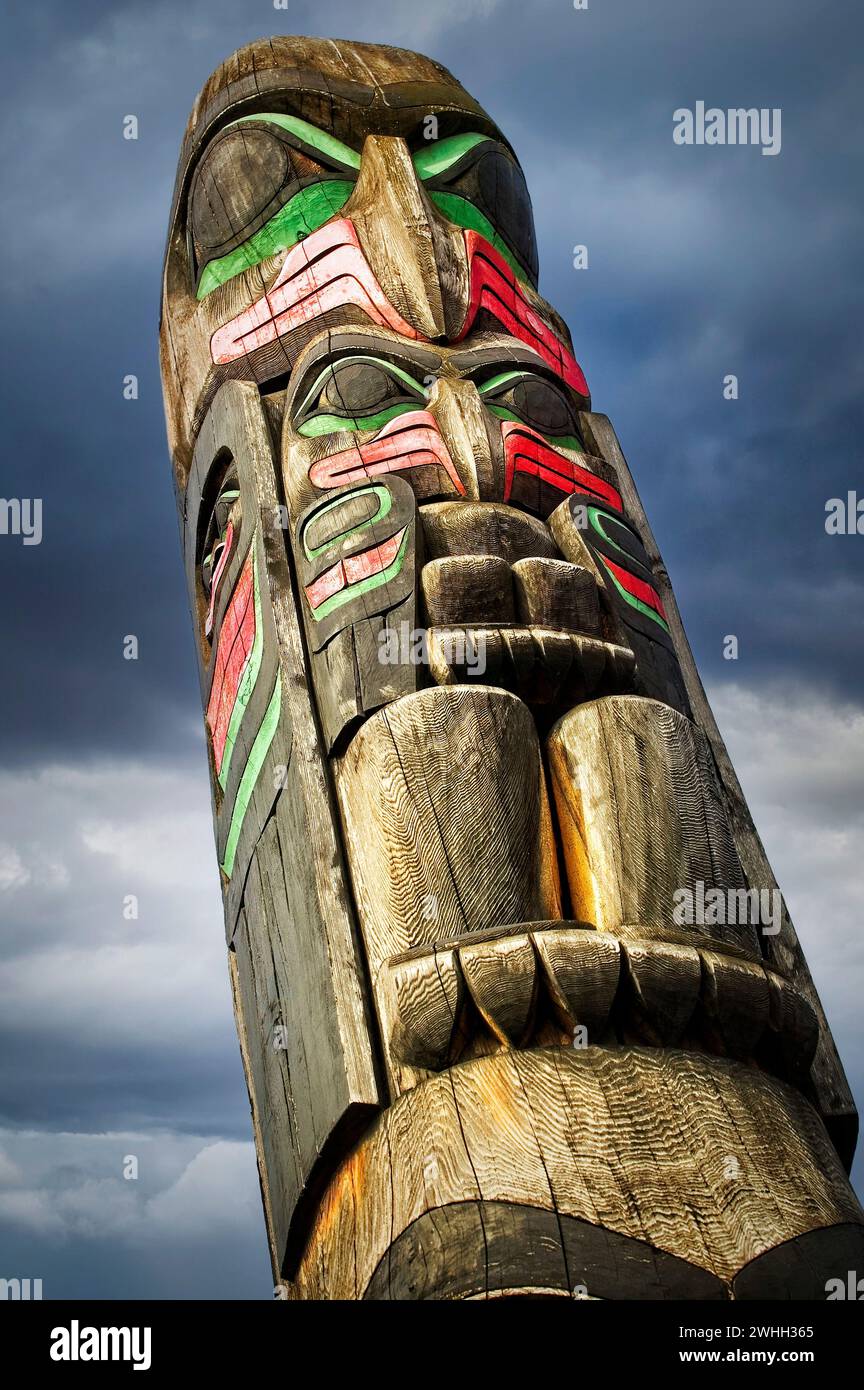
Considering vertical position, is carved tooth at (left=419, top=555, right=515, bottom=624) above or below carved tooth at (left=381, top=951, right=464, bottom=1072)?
above

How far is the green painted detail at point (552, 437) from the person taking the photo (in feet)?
14.8

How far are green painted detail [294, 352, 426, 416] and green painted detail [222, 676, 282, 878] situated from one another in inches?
44.2

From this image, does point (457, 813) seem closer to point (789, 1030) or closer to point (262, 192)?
point (789, 1030)

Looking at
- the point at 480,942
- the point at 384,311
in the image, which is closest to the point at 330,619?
the point at 480,942

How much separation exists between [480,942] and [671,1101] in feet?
1.53

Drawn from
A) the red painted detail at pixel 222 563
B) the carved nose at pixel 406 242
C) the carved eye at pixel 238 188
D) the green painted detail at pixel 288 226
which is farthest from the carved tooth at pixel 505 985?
the carved eye at pixel 238 188

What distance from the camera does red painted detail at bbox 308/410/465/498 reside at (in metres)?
4.06

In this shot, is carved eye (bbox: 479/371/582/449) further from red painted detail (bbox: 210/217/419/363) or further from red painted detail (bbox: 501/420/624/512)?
red painted detail (bbox: 210/217/419/363)

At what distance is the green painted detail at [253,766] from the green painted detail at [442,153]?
8.97 feet

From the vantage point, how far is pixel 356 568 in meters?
3.72

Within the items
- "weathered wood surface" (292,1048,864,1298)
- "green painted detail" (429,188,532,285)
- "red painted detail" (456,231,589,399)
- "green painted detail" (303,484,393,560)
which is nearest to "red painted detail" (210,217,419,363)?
"red painted detail" (456,231,589,399)
